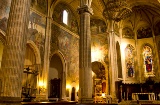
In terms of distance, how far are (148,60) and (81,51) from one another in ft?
52.4

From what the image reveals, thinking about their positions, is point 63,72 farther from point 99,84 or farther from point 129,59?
point 129,59

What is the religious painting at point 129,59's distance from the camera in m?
23.5

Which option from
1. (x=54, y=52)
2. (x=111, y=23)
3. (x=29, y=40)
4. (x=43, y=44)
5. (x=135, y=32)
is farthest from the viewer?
(x=135, y=32)

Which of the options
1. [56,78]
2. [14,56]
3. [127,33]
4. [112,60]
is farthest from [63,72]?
[14,56]

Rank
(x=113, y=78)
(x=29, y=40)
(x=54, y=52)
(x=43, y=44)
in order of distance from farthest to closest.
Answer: (x=113, y=78) → (x=54, y=52) → (x=43, y=44) → (x=29, y=40)

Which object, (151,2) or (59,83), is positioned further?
(151,2)

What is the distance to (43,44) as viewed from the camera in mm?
16312

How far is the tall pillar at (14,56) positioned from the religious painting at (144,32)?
2069 centimetres

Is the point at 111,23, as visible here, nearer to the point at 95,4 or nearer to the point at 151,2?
the point at 95,4

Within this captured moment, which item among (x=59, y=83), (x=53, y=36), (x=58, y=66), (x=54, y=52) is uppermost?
(x=53, y=36)

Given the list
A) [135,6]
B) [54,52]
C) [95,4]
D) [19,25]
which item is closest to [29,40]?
[54,52]

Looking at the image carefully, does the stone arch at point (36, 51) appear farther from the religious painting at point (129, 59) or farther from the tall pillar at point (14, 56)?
the religious painting at point (129, 59)

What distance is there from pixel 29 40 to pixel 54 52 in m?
3.53

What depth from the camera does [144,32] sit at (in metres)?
24.9
